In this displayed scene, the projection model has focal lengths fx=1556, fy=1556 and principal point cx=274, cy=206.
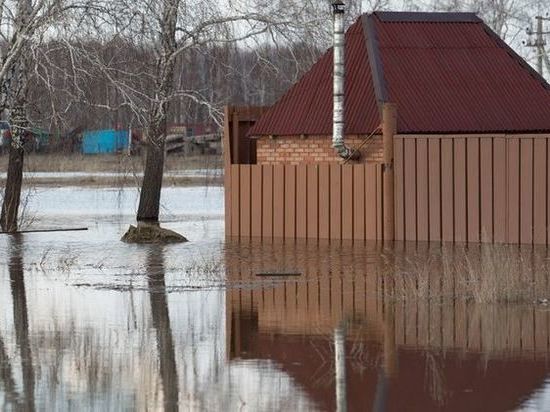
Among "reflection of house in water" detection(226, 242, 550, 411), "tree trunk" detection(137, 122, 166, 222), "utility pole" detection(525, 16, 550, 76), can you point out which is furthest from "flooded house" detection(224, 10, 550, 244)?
"utility pole" detection(525, 16, 550, 76)

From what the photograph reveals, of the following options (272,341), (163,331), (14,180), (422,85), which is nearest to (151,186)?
(14,180)

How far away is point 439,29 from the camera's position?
30.9 meters

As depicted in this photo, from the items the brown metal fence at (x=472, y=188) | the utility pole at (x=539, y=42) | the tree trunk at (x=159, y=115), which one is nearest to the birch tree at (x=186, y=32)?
the tree trunk at (x=159, y=115)

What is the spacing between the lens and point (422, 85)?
29500 mm

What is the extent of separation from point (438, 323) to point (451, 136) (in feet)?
39.8

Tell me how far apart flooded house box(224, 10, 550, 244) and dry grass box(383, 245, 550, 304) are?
228 centimetres

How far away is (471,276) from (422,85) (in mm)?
12342

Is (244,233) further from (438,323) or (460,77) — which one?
(438,323)

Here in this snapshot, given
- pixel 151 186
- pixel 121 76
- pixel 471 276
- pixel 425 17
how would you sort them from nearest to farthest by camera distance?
pixel 471 276 < pixel 121 76 < pixel 425 17 < pixel 151 186

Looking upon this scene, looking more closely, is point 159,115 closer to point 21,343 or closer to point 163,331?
point 163,331

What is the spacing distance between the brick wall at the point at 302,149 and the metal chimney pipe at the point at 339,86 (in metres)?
0.31

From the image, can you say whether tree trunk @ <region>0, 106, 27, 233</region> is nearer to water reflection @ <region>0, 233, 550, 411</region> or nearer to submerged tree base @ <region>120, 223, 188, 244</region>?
submerged tree base @ <region>120, 223, 188, 244</region>

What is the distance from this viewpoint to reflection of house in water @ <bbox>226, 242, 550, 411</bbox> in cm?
1127

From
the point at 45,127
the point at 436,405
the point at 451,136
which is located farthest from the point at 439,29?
the point at 436,405
